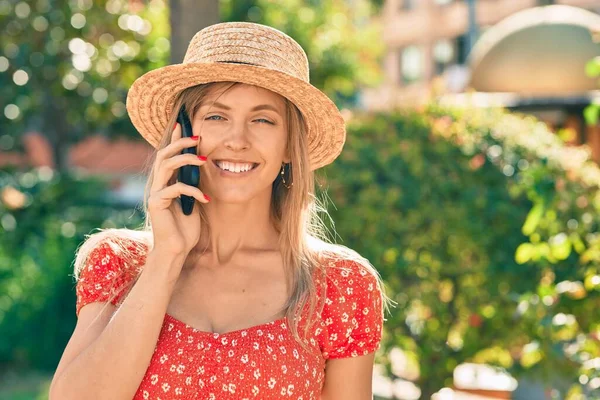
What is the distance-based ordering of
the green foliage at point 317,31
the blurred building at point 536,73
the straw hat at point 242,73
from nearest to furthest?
A: 1. the straw hat at point 242,73
2. the blurred building at point 536,73
3. the green foliage at point 317,31

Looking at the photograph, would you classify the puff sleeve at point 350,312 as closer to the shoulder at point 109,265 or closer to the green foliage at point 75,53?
the shoulder at point 109,265

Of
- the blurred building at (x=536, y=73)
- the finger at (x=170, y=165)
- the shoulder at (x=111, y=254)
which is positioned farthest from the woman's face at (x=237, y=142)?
the blurred building at (x=536, y=73)

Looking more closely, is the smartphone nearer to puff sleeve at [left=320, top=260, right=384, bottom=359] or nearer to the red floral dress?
the red floral dress

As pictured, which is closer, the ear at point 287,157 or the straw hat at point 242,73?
the straw hat at point 242,73

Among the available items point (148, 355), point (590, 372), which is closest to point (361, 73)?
point (590, 372)

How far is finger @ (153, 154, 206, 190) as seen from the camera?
2.96 m

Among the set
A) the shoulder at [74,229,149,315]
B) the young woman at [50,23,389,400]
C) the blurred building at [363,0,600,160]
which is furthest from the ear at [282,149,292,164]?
the blurred building at [363,0,600,160]

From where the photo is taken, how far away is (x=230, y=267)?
3281mm

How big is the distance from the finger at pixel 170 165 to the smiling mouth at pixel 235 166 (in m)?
0.09

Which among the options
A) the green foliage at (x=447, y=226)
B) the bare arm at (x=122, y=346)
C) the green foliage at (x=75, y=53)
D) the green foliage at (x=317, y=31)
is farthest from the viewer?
the green foliage at (x=317, y=31)

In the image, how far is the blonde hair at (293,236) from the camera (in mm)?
3146

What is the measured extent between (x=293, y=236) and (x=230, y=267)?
9.0 inches

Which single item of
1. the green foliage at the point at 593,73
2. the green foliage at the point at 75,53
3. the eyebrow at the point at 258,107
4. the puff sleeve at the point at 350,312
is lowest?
the puff sleeve at the point at 350,312

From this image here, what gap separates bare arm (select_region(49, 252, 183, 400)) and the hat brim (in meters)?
0.58
